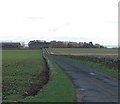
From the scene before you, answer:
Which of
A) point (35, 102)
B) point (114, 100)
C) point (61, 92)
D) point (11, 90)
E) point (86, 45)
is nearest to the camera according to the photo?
point (35, 102)

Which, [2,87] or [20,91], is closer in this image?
[20,91]

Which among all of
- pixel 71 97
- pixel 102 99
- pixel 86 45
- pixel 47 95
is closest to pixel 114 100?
pixel 102 99

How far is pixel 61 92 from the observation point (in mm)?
19812

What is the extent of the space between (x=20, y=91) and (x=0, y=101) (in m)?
4.64

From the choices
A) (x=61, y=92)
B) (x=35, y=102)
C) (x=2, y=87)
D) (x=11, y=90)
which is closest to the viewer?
(x=35, y=102)

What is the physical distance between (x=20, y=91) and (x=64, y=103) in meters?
5.65

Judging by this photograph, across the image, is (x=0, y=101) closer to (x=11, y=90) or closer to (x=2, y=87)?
(x=11, y=90)

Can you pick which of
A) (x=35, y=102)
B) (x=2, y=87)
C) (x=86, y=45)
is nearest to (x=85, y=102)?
(x=35, y=102)

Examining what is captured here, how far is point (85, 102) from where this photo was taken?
16.8 metres

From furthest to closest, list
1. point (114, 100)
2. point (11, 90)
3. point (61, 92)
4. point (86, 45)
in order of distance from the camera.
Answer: point (86, 45) → point (11, 90) → point (61, 92) → point (114, 100)

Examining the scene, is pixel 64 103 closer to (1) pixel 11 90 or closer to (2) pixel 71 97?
(2) pixel 71 97

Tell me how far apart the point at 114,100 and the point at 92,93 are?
3.05 m

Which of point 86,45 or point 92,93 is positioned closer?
point 92,93

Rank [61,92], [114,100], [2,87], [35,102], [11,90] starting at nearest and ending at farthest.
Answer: [35,102]
[114,100]
[61,92]
[11,90]
[2,87]
